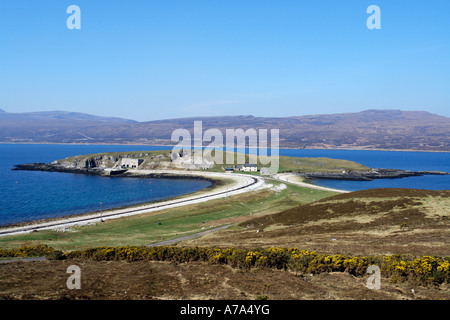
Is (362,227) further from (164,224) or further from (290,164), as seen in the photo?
(290,164)

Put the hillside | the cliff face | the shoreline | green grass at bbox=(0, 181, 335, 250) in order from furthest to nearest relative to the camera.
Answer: the cliff face
the shoreline
green grass at bbox=(0, 181, 335, 250)
the hillside

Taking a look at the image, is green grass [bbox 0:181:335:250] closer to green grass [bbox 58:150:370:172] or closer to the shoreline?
the shoreline

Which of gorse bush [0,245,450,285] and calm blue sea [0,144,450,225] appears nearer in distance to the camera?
gorse bush [0,245,450,285]

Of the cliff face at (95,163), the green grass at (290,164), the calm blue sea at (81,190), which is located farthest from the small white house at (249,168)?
the cliff face at (95,163)

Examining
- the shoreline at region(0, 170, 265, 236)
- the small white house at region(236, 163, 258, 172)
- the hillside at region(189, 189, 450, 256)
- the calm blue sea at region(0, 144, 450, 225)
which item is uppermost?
the hillside at region(189, 189, 450, 256)

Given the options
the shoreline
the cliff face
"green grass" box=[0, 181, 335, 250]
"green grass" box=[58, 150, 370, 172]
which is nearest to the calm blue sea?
the shoreline

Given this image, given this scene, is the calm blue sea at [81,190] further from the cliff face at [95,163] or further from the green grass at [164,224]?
the cliff face at [95,163]
